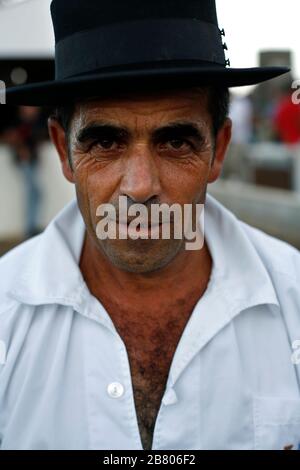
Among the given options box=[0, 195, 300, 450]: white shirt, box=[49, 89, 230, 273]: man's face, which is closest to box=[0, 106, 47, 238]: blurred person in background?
box=[0, 195, 300, 450]: white shirt

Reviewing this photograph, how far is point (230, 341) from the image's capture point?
2.24 metres

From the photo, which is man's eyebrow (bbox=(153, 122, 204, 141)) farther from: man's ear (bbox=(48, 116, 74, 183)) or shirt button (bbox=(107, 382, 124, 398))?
shirt button (bbox=(107, 382, 124, 398))

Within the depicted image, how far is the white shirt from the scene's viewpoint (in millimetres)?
2123

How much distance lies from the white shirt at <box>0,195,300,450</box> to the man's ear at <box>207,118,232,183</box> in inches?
16.4

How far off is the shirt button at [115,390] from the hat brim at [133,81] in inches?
37.2

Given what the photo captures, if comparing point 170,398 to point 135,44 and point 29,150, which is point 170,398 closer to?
point 135,44

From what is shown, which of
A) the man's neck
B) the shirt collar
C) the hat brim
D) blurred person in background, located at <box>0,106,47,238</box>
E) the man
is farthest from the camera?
blurred person in background, located at <box>0,106,47,238</box>

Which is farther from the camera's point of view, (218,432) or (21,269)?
(21,269)

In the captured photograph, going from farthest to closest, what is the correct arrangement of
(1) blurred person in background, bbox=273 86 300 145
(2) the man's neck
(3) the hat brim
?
(1) blurred person in background, bbox=273 86 300 145 < (2) the man's neck < (3) the hat brim

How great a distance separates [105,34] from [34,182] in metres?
6.95

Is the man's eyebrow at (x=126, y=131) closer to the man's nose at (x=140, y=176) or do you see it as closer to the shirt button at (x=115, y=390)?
the man's nose at (x=140, y=176)
